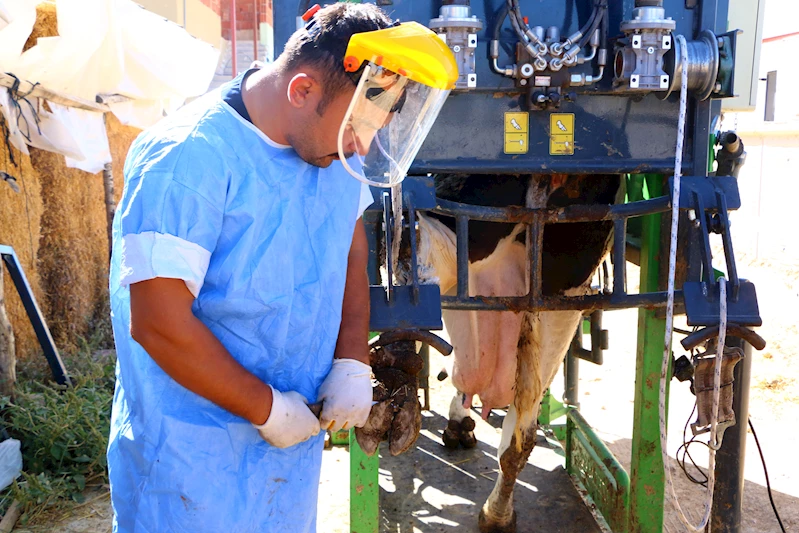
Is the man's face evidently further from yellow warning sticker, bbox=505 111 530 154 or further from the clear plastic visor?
yellow warning sticker, bbox=505 111 530 154

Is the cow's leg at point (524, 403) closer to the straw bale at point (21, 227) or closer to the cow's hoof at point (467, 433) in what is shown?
the cow's hoof at point (467, 433)

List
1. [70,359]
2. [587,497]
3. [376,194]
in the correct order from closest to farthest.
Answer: [376,194] → [587,497] → [70,359]

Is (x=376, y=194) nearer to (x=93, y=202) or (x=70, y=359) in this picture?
(x=70, y=359)

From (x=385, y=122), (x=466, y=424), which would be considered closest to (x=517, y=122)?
(x=385, y=122)

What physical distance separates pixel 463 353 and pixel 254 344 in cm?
201

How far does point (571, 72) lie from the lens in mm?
2449

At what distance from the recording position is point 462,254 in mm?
2447

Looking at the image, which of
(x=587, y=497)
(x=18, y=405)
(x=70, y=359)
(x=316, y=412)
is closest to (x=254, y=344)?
(x=316, y=412)

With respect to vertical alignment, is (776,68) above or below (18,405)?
above

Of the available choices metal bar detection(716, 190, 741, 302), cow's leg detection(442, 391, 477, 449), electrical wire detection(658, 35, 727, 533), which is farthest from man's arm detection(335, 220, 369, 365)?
cow's leg detection(442, 391, 477, 449)

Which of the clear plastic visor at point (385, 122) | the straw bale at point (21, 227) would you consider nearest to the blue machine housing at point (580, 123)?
the clear plastic visor at point (385, 122)

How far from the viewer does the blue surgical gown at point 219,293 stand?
140 cm

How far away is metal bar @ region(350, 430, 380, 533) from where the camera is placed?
8.95ft

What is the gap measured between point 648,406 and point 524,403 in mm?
618
